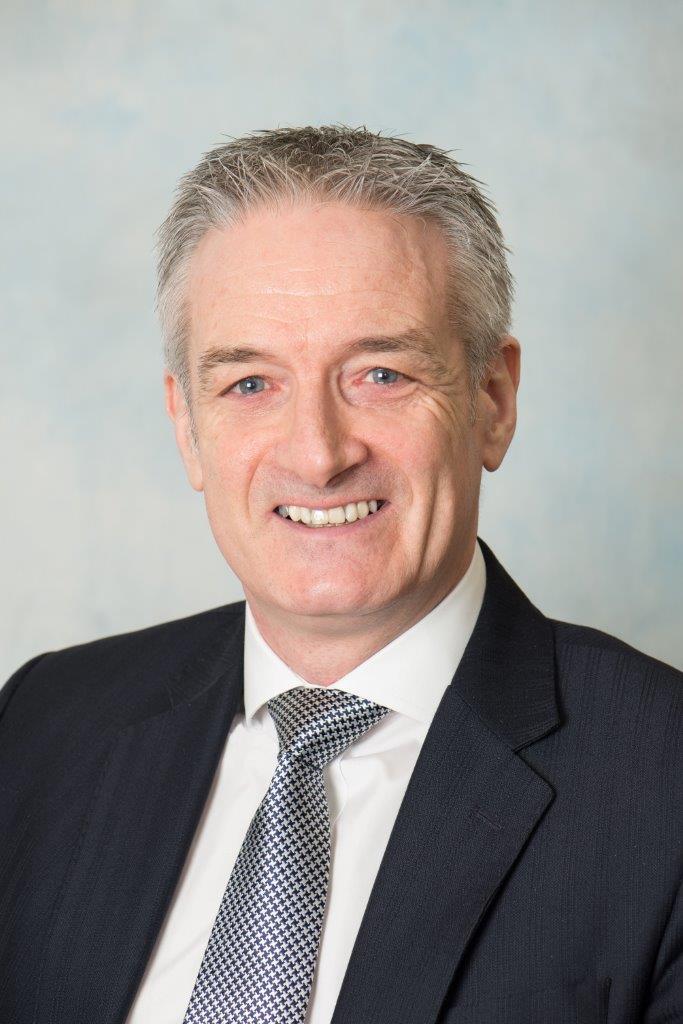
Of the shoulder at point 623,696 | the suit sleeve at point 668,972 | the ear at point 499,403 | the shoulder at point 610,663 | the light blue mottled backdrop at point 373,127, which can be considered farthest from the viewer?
the light blue mottled backdrop at point 373,127

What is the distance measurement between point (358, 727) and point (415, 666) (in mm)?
154

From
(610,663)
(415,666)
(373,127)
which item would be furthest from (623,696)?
(373,127)

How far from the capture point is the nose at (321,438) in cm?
264

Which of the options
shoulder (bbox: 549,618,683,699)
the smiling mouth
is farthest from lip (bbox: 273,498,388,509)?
shoulder (bbox: 549,618,683,699)

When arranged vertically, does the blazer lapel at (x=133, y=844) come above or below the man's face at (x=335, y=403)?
below

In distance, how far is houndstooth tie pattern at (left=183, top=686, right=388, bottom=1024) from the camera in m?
2.53

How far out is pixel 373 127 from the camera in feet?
13.7

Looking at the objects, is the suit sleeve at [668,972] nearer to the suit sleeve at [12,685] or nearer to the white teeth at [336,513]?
the white teeth at [336,513]

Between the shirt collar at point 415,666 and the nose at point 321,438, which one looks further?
the shirt collar at point 415,666

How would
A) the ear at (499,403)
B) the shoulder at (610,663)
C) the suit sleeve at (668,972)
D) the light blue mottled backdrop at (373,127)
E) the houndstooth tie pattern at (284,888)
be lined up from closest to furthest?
the suit sleeve at (668,972)
the houndstooth tie pattern at (284,888)
the shoulder at (610,663)
the ear at (499,403)
the light blue mottled backdrop at (373,127)

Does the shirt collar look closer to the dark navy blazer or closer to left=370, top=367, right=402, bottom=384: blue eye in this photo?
the dark navy blazer

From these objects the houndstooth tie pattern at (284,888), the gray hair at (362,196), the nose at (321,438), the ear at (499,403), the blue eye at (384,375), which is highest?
the gray hair at (362,196)

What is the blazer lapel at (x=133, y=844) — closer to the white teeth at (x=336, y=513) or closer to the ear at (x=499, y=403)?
the white teeth at (x=336, y=513)

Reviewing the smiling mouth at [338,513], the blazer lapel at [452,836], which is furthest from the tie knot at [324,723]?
the smiling mouth at [338,513]
